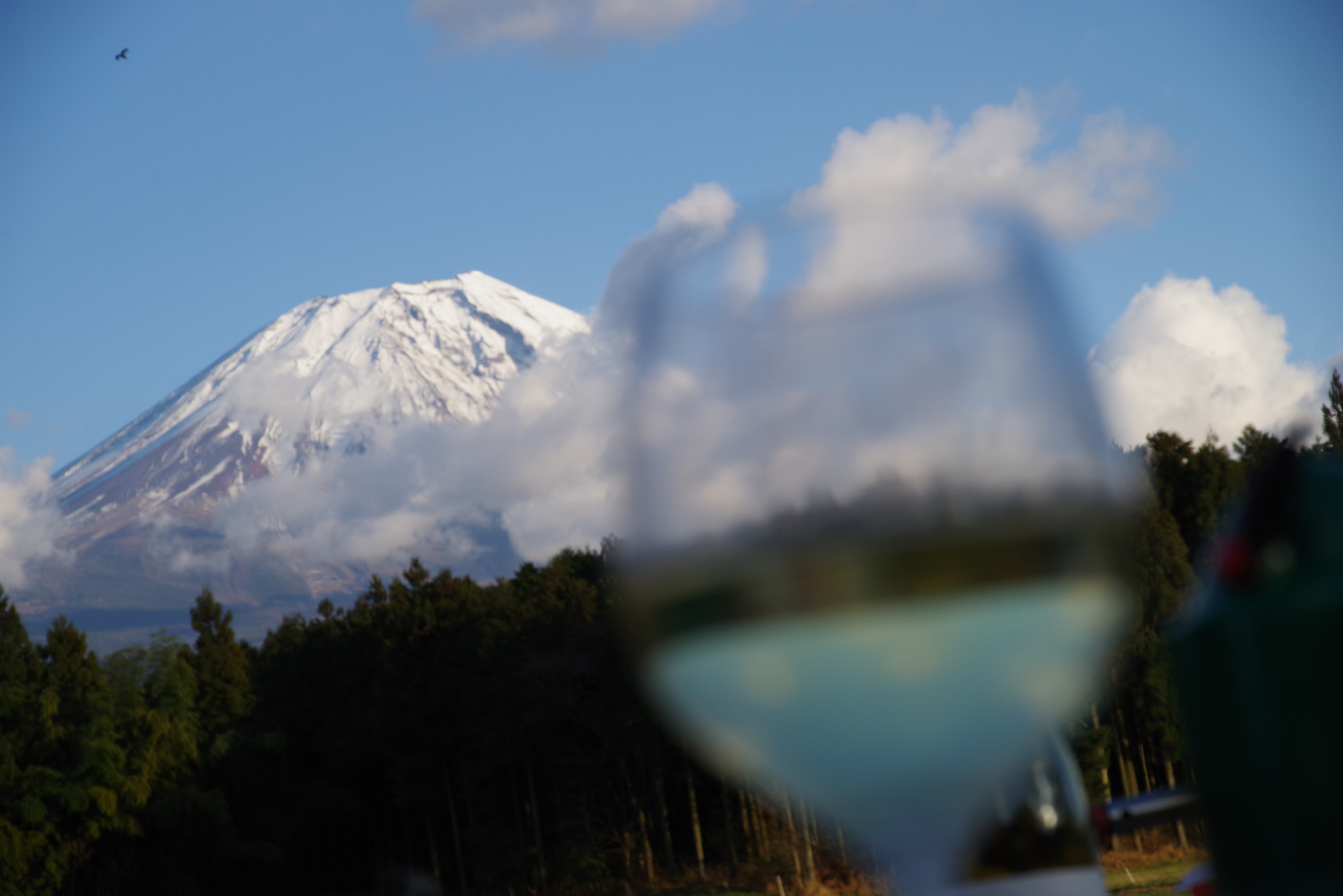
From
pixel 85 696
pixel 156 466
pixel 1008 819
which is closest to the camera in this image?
pixel 1008 819

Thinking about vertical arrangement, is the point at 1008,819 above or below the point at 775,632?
below

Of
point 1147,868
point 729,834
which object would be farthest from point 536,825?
point 1147,868

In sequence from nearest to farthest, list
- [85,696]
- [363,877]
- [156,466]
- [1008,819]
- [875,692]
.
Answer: [875,692] → [1008,819] → [85,696] → [363,877] → [156,466]

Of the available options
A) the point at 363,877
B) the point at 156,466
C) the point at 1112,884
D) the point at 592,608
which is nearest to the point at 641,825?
the point at 592,608

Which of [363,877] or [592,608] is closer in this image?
[592,608]

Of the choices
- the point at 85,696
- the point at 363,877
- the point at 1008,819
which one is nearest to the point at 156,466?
the point at 363,877

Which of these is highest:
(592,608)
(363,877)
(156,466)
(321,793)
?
(156,466)

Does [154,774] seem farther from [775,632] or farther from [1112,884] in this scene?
[775,632]

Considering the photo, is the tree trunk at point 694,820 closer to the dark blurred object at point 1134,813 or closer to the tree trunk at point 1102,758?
the tree trunk at point 1102,758
